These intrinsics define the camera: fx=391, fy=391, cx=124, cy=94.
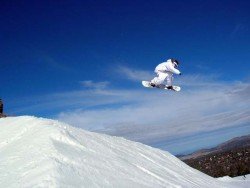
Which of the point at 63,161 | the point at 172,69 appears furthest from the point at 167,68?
the point at 63,161

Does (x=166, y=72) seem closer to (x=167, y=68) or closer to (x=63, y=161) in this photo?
(x=167, y=68)

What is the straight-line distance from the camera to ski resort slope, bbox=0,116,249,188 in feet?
28.9

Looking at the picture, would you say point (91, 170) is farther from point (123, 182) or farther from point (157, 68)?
point (157, 68)

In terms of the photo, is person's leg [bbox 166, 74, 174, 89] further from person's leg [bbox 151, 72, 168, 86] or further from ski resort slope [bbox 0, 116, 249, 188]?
ski resort slope [bbox 0, 116, 249, 188]

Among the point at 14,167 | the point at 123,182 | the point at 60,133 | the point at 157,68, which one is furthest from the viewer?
the point at 157,68

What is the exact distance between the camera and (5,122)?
1471cm

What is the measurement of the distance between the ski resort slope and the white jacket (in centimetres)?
924

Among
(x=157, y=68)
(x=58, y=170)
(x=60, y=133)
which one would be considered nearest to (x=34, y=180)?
(x=58, y=170)

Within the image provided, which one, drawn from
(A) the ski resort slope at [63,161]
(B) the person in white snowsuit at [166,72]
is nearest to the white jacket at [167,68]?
(B) the person in white snowsuit at [166,72]

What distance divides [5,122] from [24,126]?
6.35ft

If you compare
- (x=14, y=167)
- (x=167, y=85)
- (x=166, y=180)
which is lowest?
(x=166, y=180)

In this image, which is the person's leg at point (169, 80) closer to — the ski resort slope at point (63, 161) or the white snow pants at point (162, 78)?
the white snow pants at point (162, 78)

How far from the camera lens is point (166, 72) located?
23688 millimetres

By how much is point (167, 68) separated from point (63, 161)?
1440 centimetres
